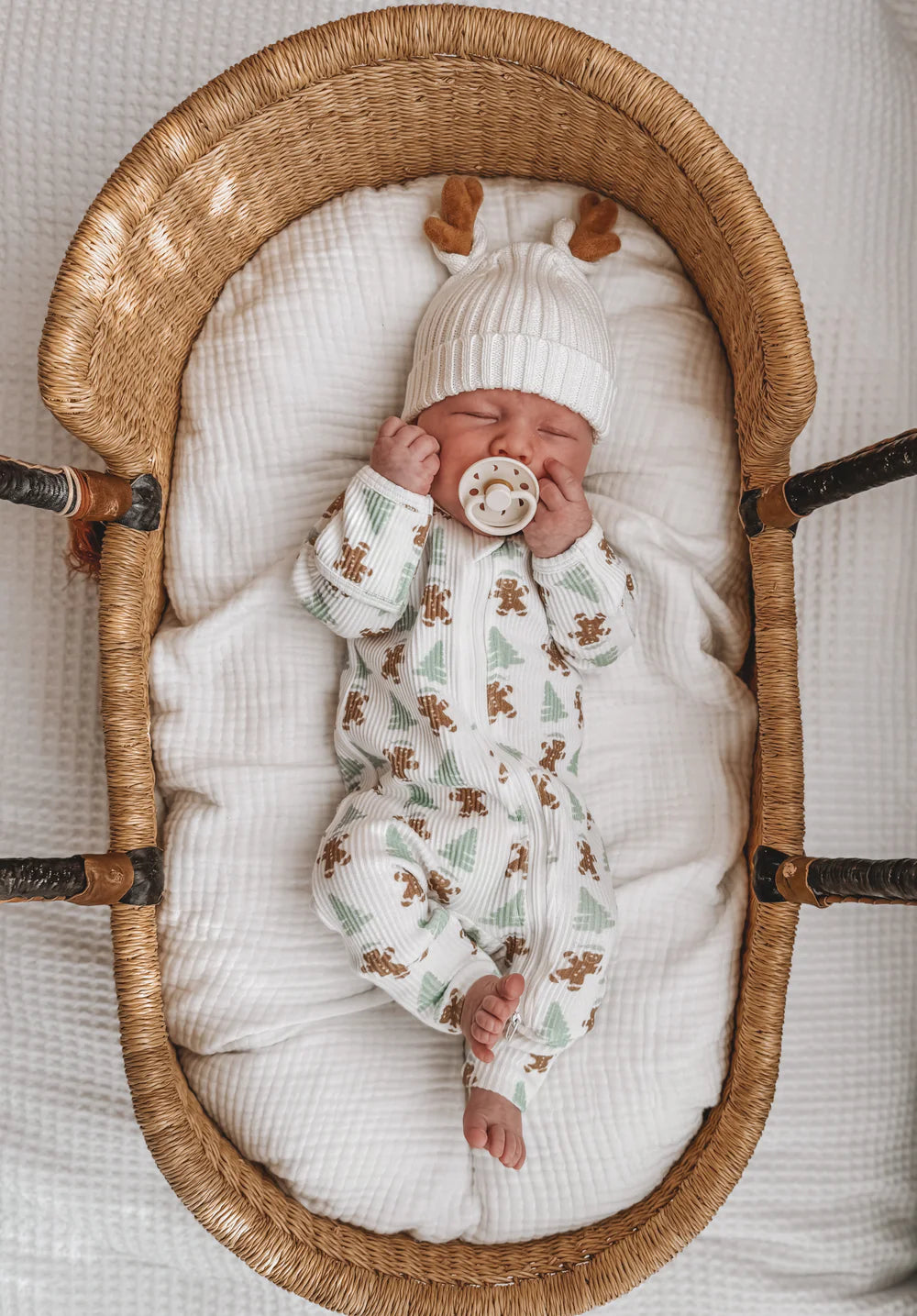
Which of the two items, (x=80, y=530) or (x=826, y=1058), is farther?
(x=826, y=1058)

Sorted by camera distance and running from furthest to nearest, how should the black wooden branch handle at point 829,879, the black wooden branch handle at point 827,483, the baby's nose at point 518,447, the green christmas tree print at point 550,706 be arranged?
the green christmas tree print at point 550,706 → the baby's nose at point 518,447 → the black wooden branch handle at point 827,483 → the black wooden branch handle at point 829,879

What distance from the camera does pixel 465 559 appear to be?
1.22 metres

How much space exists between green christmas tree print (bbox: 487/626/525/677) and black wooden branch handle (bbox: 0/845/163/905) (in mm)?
404

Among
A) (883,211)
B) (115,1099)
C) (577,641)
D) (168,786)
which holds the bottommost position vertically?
(115,1099)

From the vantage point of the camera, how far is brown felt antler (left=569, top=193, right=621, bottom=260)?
128 centimetres

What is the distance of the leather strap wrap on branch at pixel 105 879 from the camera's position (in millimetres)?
1068

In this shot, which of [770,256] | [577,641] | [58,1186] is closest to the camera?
[770,256]

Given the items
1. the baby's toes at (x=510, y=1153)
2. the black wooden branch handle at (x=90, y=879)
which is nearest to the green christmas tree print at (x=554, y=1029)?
the baby's toes at (x=510, y=1153)

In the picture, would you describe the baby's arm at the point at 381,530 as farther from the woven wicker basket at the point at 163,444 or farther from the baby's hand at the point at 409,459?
the woven wicker basket at the point at 163,444

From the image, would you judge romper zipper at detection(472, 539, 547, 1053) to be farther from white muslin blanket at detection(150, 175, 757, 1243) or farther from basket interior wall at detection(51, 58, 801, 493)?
basket interior wall at detection(51, 58, 801, 493)

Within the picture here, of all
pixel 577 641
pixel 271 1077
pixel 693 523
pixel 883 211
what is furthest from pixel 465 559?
pixel 883 211

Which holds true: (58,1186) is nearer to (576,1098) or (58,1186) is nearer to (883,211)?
(576,1098)

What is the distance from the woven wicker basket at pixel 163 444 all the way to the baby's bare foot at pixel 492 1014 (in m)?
0.26

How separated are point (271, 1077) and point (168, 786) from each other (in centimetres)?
34
